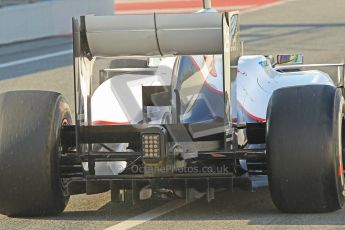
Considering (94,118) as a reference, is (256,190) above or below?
below

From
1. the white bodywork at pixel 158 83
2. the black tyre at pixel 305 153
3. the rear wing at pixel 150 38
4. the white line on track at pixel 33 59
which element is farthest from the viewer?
the white line on track at pixel 33 59

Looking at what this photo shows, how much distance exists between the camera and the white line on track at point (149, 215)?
23.7 feet

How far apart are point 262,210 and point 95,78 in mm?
1591

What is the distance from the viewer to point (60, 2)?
77.0ft

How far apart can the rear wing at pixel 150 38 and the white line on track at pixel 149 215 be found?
73 cm

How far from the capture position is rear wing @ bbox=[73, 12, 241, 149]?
7176mm

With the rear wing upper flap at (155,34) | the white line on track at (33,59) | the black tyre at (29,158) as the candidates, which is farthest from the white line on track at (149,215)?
the white line on track at (33,59)

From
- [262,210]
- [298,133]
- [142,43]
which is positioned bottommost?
[262,210]

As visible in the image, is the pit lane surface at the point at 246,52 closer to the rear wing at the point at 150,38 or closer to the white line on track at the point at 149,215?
the white line on track at the point at 149,215

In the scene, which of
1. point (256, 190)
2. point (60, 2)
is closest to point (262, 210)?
point (256, 190)

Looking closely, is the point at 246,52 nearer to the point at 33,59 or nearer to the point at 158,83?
the point at 33,59

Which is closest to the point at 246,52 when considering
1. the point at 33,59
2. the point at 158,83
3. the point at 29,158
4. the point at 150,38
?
the point at 33,59

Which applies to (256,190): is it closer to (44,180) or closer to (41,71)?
(44,180)

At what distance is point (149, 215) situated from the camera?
7.53 metres
